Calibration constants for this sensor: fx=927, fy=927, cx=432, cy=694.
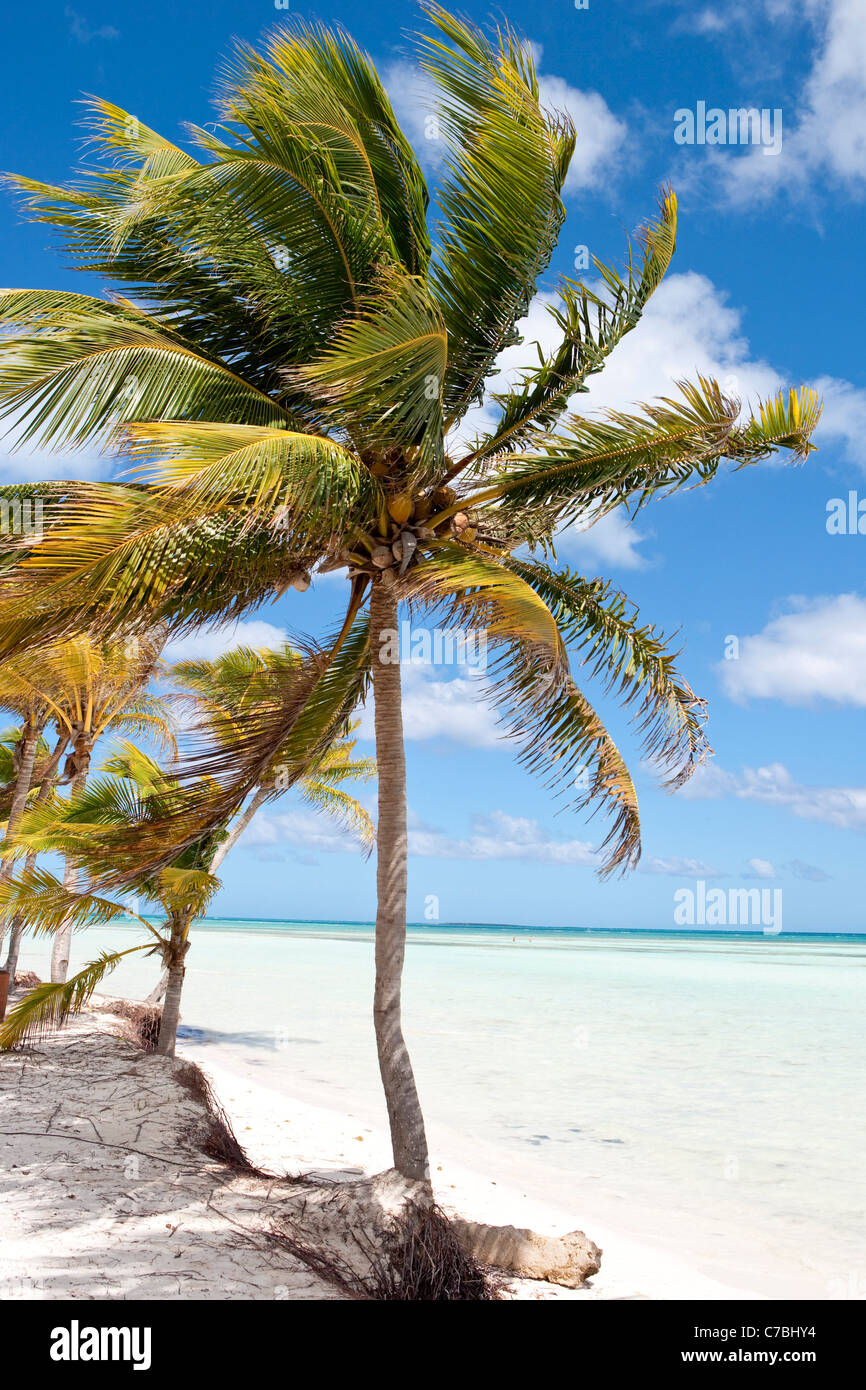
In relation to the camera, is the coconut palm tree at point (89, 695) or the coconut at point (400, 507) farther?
the coconut palm tree at point (89, 695)

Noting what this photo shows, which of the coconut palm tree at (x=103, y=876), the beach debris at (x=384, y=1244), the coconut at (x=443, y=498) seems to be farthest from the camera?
the coconut palm tree at (x=103, y=876)

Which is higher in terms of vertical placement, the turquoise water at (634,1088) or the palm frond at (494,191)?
the palm frond at (494,191)

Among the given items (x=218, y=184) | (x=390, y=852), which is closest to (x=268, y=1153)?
(x=390, y=852)

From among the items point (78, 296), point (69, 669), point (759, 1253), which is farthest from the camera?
point (69, 669)

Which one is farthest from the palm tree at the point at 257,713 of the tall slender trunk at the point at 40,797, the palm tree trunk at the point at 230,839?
→ the tall slender trunk at the point at 40,797

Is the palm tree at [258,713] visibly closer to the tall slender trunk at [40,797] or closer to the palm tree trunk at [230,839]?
the palm tree trunk at [230,839]

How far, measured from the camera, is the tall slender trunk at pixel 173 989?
32.9 feet

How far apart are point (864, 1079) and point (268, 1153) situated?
31.9 feet

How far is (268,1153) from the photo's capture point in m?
8.41

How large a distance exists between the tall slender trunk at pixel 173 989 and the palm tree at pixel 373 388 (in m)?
3.52

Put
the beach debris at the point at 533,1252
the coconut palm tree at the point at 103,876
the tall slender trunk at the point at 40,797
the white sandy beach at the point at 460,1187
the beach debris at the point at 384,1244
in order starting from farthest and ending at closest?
the tall slender trunk at the point at 40,797, the coconut palm tree at the point at 103,876, the white sandy beach at the point at 460,1187, the beach debris at the point at 533,1252, the beach debris at the point at 384,1244

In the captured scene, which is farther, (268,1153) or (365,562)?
(268,1153)

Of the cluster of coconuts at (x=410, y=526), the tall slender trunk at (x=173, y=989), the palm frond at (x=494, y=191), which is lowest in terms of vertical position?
the tall slender trunk at (x=173, y=989)

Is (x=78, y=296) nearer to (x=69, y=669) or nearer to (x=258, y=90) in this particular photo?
(x=258, y=90)
